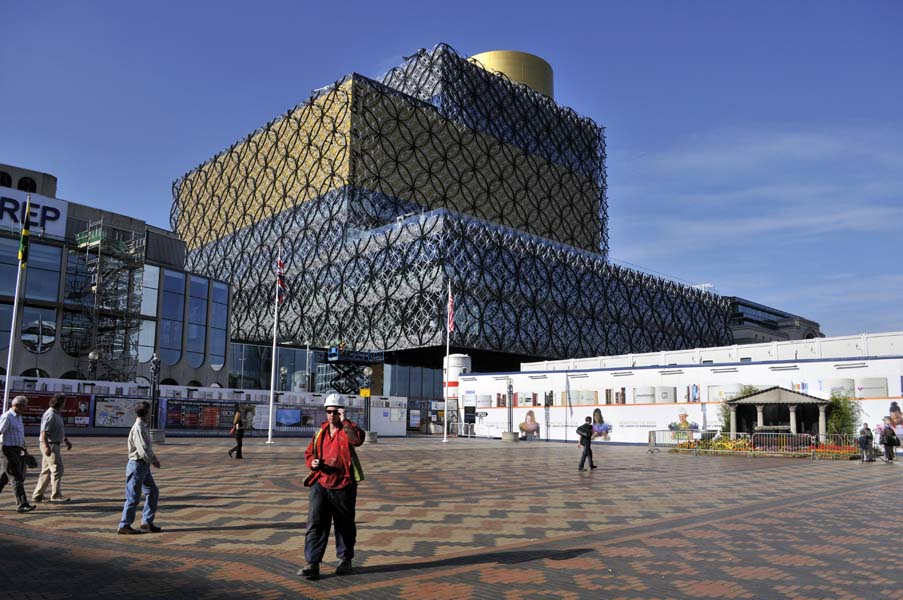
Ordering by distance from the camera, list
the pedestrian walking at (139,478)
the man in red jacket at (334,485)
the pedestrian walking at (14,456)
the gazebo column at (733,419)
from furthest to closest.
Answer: the gazebo column at (733,419), the pedestrian walking at (14,456), the pedestrian walking at (139,478), the man in red jacket at (334,485)

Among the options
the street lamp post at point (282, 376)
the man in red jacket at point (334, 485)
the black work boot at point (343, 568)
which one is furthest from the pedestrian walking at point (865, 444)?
the street lamp post at point (282, 376)

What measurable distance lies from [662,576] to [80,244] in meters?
60.7

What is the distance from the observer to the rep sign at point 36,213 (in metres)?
55.2

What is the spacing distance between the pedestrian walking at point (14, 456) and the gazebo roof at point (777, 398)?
118 ft

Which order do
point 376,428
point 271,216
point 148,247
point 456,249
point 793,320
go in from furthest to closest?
1. point 793,320
2. point 271,216
3. point 456,249
4. point 148,247
5. point 376,428

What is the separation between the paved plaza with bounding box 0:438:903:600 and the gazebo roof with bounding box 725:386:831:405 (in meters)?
18.7

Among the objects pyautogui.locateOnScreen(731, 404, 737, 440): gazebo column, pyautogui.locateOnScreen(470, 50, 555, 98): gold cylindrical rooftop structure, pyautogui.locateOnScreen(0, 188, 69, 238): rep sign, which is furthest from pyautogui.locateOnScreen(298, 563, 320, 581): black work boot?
pyautogui.locateOnScreen(470, 50, 555, 98): gold cylindrical rooftop structure

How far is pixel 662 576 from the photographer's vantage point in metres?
8.41

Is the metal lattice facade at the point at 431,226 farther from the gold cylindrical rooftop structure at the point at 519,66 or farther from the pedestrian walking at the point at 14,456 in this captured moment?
the pedestrian walking at the point at 14,456

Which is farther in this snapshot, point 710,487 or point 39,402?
point 39,402

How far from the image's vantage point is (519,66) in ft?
418

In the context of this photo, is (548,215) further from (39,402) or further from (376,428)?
(39,402)

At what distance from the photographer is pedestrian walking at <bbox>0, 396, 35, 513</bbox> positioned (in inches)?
494

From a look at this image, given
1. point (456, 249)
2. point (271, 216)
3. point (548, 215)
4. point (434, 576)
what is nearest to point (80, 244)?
point (456, 249)
